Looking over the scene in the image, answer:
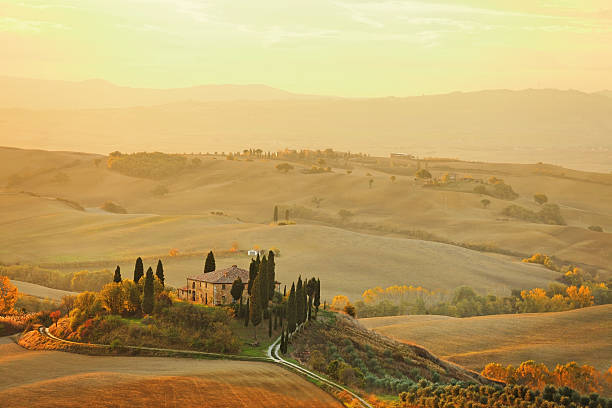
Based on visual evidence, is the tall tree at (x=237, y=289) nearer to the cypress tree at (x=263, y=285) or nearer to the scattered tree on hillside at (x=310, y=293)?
the cypress tree at (x=263, y=285)

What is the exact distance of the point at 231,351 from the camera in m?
46.5

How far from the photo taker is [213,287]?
57719mm

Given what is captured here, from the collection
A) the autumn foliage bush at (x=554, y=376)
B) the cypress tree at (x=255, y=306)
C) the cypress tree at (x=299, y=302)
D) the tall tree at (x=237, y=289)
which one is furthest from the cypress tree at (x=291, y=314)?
the autumn foliage bush at (x=554, y=376)

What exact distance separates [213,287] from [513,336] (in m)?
30.2

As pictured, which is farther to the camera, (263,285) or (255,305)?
(263,285)

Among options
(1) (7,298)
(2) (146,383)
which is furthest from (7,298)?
(2) (146,383)

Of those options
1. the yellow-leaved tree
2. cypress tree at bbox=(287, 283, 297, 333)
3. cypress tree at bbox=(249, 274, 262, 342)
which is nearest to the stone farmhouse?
cypress tree at bbox=(249, 274, 262, 342)

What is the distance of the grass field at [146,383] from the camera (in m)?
34.2

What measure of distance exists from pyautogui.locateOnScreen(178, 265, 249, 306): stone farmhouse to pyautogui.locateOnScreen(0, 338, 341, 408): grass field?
44.1ft

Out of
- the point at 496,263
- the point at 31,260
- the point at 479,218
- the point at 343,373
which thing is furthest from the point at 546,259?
the point at 343,373

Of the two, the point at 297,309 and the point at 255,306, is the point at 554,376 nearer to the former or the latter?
the point at 297,309

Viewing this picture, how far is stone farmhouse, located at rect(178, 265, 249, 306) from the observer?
57250 mm

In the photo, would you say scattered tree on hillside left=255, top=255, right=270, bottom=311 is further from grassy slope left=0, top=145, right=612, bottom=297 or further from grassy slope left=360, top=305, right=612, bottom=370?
grassy slope left=0, top=145, right=612, bottom=297

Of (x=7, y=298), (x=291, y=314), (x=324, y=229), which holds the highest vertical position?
(x=291, y=314)
